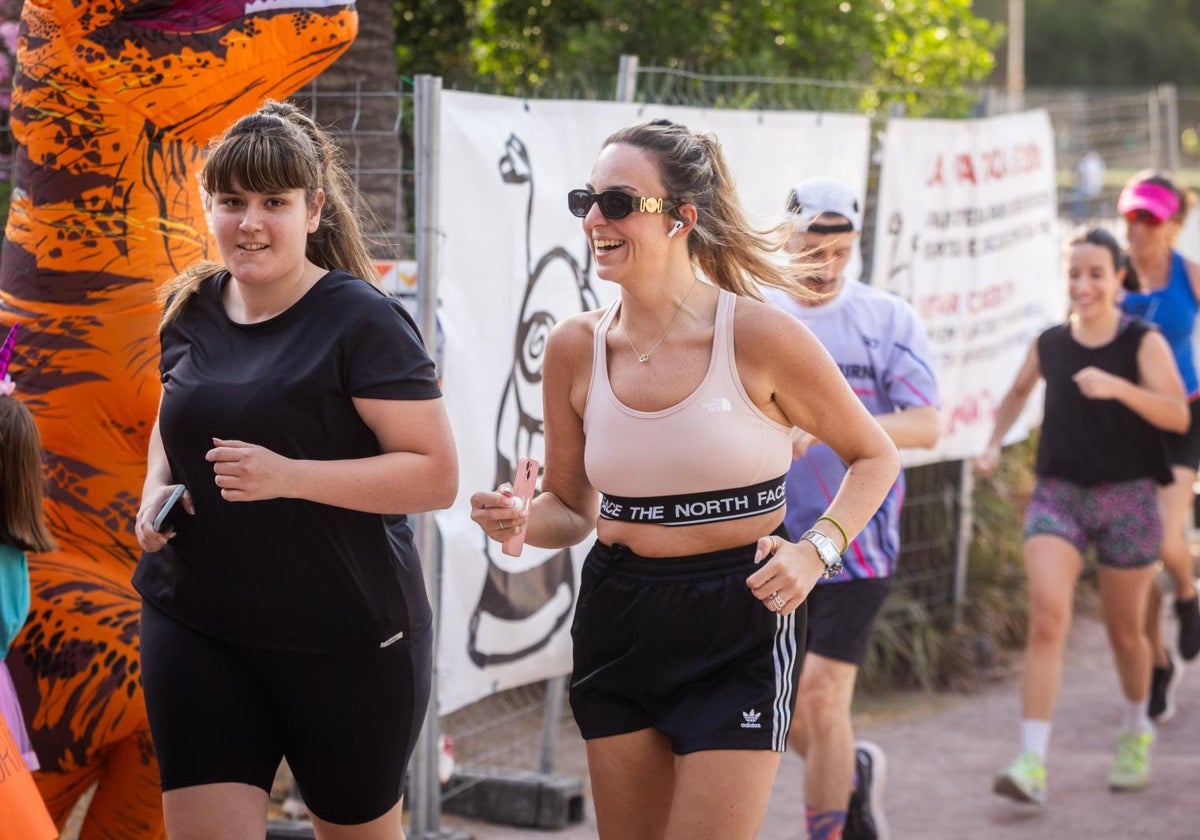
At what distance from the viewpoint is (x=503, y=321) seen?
532 centimetres

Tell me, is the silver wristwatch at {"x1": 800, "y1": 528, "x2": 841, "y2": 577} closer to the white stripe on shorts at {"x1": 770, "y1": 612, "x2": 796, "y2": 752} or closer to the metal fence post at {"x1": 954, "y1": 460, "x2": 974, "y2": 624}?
the white stripe on shorts at {"x1": 770, "y1": 612, "x2": 796, "y2": 752}

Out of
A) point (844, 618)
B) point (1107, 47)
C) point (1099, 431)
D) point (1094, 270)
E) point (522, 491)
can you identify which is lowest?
point (844, 618)

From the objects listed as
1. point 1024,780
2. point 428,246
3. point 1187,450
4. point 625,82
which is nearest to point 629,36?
point 625,82

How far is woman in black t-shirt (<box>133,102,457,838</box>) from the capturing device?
130 inches

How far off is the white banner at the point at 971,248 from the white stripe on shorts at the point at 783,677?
399 cm

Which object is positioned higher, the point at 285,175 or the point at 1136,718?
the point at 285,175

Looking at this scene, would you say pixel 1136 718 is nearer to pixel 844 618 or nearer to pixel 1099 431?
pixel 1099 431

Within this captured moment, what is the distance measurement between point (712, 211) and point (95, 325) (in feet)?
4.95

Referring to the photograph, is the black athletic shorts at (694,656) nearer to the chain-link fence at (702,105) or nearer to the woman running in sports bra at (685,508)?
the woman running in sports bra at (685,508)

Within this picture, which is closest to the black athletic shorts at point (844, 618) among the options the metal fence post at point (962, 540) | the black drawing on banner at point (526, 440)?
the black drawing on banner at point (526, 440)

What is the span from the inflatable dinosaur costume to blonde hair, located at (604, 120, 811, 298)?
3.88 ft

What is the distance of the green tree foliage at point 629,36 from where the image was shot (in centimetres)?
819

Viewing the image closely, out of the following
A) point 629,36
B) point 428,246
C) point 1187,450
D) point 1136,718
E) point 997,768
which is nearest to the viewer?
point 428,246

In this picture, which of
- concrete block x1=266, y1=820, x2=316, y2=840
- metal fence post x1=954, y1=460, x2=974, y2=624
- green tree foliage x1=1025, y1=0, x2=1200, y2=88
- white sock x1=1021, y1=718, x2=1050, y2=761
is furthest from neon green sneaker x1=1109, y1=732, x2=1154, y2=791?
green tree foliage x1=1025, y1=0, x2=1200, y2=88
